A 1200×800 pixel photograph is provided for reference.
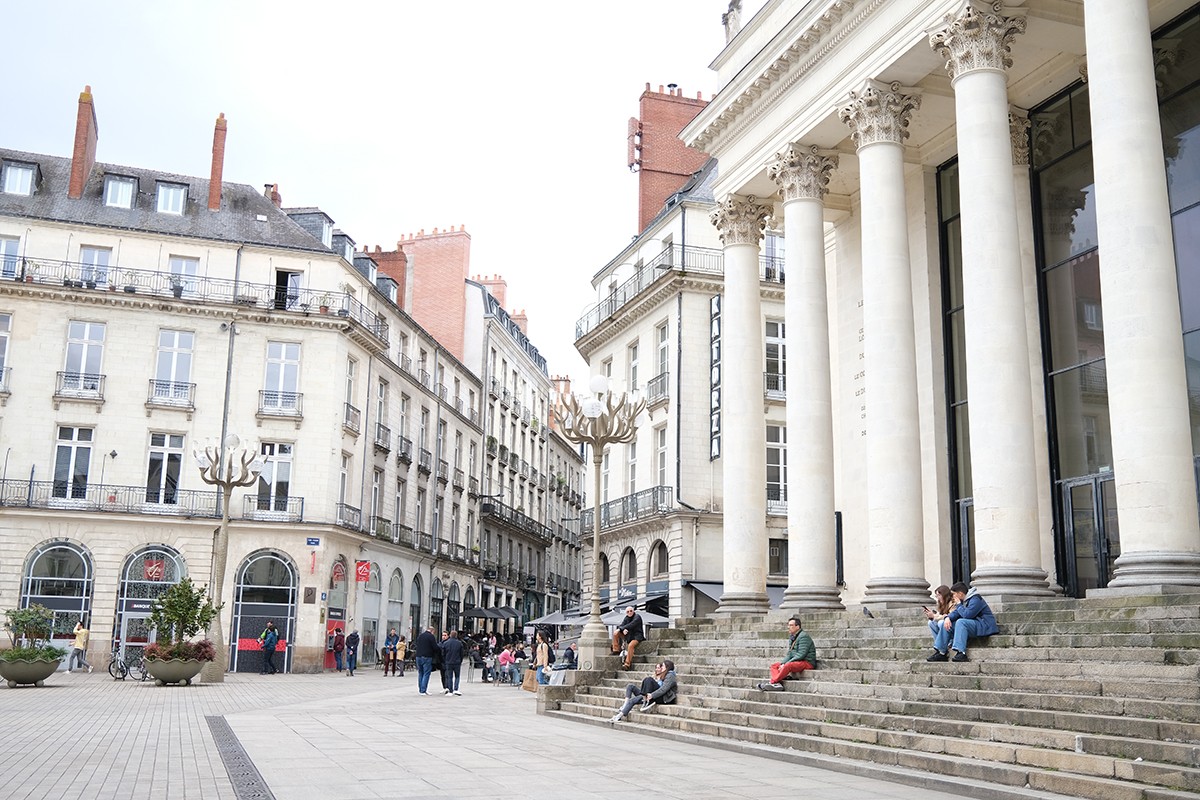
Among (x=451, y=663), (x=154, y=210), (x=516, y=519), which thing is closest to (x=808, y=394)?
(x=451, y=663)

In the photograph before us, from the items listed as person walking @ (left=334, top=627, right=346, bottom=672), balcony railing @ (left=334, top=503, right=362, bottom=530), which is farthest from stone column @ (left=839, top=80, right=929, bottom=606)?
balcony railing @ (left=334, top=503, right=362, bottom=530)

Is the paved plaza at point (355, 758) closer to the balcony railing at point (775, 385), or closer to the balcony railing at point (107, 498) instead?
the balcony railing at point (107, 498)

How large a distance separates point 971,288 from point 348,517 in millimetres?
29363

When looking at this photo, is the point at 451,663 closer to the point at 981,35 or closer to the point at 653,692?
the point at 653,692

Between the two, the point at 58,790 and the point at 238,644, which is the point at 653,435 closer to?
the point at 238,644

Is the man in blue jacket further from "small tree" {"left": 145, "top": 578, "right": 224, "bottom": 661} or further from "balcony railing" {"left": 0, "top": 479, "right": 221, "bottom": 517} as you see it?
"balcony railing" {"left": 0, "top": 479, "right": 221, "bottom": 517}

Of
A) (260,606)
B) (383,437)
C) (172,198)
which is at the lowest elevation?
(260,606)

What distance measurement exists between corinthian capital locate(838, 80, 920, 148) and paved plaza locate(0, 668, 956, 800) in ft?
33.9

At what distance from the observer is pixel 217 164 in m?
41.5

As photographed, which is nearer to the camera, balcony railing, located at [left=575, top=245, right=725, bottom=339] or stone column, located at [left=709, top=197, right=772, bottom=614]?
stone column, located at [left=709, top=197, right=772, bottom=614]

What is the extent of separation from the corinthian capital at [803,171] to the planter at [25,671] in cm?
1860

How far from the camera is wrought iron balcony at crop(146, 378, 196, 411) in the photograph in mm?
38125

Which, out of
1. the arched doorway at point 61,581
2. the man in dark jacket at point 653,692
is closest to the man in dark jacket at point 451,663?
the man in dark jacket at point 653,692

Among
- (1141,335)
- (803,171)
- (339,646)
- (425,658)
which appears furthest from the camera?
(339,646)
